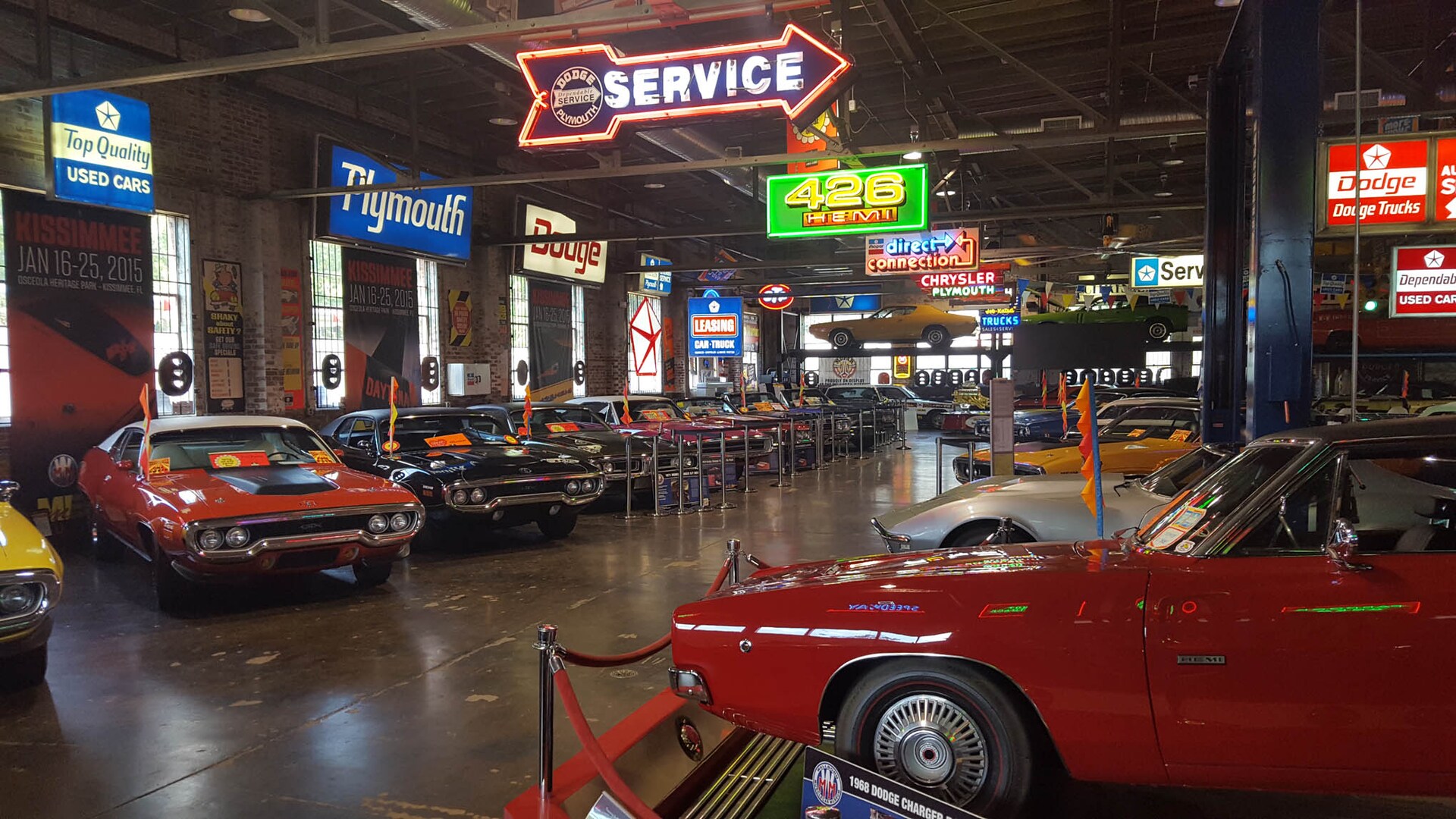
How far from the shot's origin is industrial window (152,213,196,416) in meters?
11.8

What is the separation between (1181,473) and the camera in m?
6.46

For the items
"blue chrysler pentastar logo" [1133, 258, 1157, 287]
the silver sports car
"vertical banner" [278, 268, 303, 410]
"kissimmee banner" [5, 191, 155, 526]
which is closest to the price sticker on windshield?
"kissimmee banner" [5, 191, 155, 526]

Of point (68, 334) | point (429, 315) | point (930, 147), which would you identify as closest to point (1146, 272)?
point (930, 147)

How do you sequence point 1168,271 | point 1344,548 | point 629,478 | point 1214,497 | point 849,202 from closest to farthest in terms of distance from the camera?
point 1344,548
point 1214,497
point 629,478
point 849,202
point 1168,271

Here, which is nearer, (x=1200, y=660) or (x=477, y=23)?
(x=1200, y=660)

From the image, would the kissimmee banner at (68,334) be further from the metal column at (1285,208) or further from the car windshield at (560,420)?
the metal column at (1285,208)

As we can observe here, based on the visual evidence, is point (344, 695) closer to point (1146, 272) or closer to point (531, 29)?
point (531, 29)

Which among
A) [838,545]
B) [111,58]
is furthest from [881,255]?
[111,58]

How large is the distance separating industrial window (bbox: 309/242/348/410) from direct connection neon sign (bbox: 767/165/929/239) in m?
7.17

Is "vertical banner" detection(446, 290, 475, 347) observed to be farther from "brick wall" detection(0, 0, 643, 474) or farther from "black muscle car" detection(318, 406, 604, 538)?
"black muscle car" detection(318, 406, 604, 538)

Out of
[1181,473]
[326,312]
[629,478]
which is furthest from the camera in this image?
[326,312]

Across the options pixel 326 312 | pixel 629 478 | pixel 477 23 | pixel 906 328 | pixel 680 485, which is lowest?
pixel 680 485

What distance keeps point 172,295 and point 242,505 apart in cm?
721

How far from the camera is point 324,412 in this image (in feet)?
47.0
